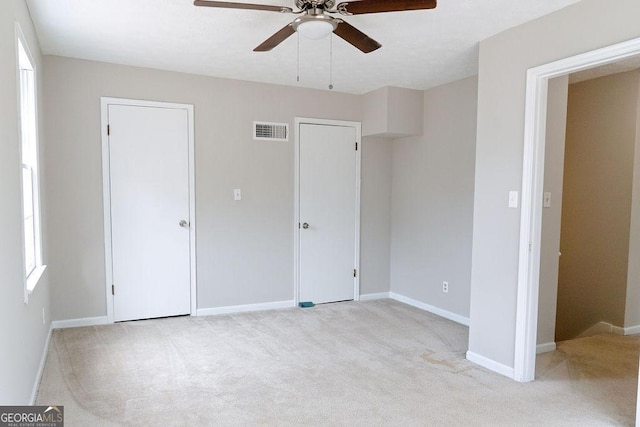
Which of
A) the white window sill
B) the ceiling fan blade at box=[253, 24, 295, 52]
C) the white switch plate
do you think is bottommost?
the white window sill

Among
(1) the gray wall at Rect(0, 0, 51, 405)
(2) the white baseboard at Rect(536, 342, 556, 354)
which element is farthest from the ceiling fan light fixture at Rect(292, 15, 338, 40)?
(2) the white baseboard at Rect(536, 342, 556, 354)

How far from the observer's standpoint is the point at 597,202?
4117 millimetres

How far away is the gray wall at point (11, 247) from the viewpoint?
6.13ft

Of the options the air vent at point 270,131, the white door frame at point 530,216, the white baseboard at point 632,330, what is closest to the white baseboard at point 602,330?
the white baseboard at point 632,330

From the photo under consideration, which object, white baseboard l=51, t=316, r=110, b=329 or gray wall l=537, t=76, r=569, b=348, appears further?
white baseboard l=51, t=316, r=110, b=329

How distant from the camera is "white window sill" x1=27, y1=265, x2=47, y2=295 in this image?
264 cm

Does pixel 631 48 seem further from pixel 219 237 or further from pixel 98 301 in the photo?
pixel 98 301

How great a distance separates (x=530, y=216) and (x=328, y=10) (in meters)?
1.80

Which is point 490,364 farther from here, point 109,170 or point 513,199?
point 109,170

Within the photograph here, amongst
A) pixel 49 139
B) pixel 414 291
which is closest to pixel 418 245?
pixel 414 291

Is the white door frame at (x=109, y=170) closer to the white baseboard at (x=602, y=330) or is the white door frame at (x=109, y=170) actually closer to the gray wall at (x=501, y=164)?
the gray wall at (x=501, y=164)

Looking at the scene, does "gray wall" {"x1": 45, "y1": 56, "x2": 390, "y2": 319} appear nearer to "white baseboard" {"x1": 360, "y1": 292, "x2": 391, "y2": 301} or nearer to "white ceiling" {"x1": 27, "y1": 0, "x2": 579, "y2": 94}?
"white baseboard" {"x1": 360, "y1": 292, "x2": 391, "y2": 301}

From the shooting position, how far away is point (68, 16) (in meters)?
2.88

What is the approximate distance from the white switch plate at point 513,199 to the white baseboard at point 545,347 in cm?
128
